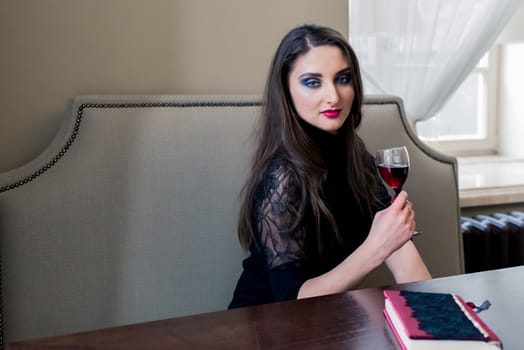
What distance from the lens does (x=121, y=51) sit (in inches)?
61.5

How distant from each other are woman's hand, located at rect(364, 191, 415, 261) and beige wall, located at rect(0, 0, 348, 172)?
757mm

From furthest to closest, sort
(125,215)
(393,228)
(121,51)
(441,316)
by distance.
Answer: (121,51)
(125,215)
(393,228)
(441,316)


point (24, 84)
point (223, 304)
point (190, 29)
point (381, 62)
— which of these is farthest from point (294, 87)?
point (381, 62)

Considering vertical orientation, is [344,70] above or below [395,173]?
above

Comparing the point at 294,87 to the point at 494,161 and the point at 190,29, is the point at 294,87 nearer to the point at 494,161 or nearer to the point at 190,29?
the point at 190,29

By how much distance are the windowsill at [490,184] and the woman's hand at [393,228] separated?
116 centimetres

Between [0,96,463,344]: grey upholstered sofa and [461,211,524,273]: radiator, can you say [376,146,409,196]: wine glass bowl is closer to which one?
[0,96,463,344]: grey upholstered sofa

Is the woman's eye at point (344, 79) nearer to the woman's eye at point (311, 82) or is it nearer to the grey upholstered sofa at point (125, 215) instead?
the woman's eye at point (311, 82)

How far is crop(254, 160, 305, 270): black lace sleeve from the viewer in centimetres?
117

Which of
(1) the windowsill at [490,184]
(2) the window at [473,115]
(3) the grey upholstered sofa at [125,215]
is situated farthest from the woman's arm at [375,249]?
(2) the window at [473,115]

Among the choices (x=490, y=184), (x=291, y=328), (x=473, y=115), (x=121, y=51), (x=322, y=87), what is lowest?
(x=490, y=184)

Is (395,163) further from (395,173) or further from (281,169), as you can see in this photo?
(281,169)

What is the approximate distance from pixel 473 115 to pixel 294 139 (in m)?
1.64

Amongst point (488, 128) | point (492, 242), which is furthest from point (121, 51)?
point (488, 128)
